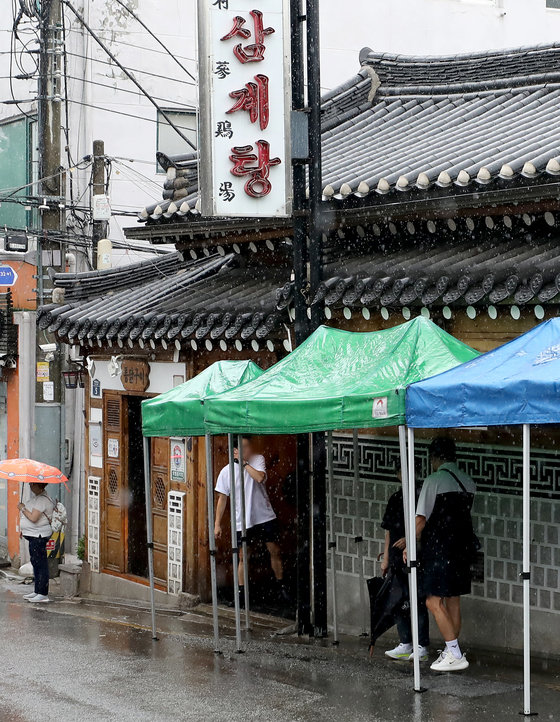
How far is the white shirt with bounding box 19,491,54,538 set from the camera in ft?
50.9

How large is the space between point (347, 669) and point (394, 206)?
4599 millimetres

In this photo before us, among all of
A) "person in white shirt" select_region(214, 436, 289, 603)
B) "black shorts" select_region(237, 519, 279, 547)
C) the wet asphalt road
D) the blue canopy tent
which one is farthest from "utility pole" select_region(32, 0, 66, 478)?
the blue canopy tent

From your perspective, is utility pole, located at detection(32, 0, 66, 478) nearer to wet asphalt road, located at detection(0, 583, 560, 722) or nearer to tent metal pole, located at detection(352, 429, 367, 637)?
wet asphalt road, located at detection(0, 583, 560, 722)

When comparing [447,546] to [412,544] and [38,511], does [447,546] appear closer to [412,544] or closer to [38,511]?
[412,544]

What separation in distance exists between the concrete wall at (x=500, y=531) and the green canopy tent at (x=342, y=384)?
150 centimetres

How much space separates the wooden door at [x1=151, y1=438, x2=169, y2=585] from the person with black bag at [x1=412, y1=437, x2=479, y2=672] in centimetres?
588

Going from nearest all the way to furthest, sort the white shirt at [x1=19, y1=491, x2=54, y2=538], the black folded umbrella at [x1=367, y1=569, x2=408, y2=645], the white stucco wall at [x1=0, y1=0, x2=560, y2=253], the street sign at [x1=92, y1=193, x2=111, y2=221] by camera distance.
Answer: the black folded umbrella at [x1=367, y1=569, x2=408, y2=645] < the white shirt at [x1=19, y1=491, x2=54, y2=538] < the street sign at [x1=92, y1=193, x2=111, y2=221] < the white stucco wall at [x1=0, y1=0, x2=560, y2=253]

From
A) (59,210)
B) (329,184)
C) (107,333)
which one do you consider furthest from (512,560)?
(59,210)

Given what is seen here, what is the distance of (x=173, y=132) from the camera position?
23531 millimetres

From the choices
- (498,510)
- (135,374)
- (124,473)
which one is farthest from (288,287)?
(124,473)

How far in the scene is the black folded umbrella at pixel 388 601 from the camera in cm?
991

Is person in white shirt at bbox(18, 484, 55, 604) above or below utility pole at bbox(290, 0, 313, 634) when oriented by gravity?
below

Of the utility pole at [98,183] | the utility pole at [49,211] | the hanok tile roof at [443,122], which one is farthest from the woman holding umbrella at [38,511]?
the utility pole at [98,183]

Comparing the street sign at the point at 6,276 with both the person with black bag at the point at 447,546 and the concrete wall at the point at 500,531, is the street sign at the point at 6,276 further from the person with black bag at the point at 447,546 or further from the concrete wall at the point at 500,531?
the person with black bag at the point at 447,546
